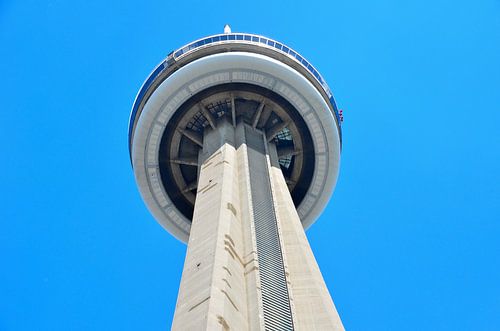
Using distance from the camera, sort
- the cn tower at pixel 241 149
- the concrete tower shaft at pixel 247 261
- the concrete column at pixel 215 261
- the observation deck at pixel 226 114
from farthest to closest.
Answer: the observation deck at pixel 226 114, the cn tower at pixel 241 149, the concrete tower shaft at pixel 247 261, the concrete column at pixel 215 261

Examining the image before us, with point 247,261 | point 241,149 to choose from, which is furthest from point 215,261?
point 241,149

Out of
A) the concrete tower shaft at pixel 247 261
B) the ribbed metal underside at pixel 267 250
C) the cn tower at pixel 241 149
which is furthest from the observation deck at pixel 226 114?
the concrete tower shaft at pixel 247 261

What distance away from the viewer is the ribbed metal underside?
14461 millimetres

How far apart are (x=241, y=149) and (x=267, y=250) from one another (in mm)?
8021

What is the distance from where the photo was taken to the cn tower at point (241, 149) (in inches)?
706

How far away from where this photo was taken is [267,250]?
1766 cm

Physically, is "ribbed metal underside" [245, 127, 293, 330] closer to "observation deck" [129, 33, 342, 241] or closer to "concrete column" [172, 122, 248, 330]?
"concrete column" [172, 122, 248, 330]

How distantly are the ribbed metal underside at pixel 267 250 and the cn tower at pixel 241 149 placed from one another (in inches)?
2.5

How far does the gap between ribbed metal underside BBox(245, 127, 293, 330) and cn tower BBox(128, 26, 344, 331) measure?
0.21 feet

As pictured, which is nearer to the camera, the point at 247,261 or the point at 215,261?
the point at 215,261

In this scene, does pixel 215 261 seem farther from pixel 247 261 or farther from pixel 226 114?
pixel 226 114

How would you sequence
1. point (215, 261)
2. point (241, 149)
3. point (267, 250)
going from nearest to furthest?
point (215, 261), point (267, 250), point (241, 149)

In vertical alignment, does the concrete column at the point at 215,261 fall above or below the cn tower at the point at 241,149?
below

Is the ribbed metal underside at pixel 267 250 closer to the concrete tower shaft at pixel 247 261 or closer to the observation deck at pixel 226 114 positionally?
the concrete tower shaft at pixel 247 261
